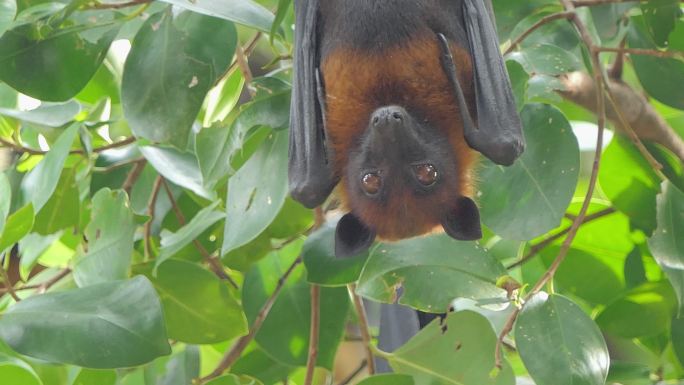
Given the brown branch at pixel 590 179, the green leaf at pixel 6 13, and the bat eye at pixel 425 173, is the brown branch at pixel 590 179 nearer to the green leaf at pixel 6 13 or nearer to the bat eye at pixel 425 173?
the bat eye at pixel 425 173

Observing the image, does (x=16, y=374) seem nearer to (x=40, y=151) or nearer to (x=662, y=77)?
(x=40, y=151)

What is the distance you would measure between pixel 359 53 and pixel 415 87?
189mm

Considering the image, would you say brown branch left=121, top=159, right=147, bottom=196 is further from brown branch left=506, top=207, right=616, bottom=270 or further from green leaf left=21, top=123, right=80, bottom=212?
brown branch left=506, top=207, right=616, bottom=270

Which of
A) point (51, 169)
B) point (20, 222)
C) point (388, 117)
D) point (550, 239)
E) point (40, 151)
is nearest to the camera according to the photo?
point (388, 117)

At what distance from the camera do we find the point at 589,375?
224 centimetres

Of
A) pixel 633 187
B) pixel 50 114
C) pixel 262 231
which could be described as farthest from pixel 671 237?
pixel 50 114

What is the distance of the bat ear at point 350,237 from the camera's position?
101 inches

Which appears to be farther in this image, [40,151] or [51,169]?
[40,151]

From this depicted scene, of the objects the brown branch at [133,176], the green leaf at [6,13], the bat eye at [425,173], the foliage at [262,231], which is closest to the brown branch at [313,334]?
the foliage at [262,231]

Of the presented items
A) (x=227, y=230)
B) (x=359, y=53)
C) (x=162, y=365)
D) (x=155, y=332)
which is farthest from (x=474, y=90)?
(x=162, y=365)

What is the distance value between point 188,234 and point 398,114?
68 cm

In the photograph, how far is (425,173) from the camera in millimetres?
2555

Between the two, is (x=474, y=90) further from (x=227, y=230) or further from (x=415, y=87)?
(x=227, y=230)

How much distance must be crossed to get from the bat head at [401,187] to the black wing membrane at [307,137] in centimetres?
9
